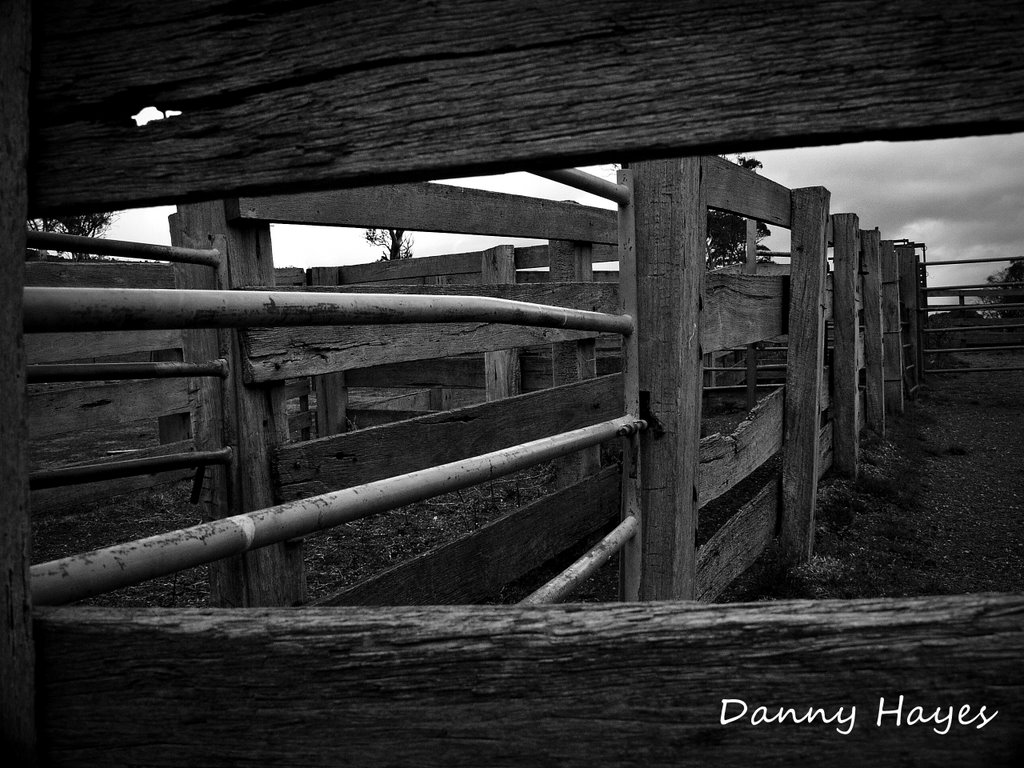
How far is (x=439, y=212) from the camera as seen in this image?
10.6 ft

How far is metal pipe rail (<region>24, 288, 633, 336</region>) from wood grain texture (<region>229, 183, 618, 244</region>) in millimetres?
975

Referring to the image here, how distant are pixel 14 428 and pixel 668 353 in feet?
5.27

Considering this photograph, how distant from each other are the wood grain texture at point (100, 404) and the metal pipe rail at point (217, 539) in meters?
3.06

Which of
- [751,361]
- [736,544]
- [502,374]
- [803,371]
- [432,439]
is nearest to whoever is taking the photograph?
[432,439]

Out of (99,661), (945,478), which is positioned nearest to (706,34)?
(99,661)

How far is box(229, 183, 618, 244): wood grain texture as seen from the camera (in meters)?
2.41

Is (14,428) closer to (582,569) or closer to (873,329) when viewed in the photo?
(582,569)

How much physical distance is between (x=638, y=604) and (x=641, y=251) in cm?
143

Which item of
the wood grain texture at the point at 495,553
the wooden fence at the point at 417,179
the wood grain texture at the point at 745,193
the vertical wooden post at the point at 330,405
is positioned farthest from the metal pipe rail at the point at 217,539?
the vertical wooden post at the point at 330,405

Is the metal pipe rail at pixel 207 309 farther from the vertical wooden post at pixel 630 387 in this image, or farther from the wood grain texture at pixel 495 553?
the wood grain texture at pixel 495 553

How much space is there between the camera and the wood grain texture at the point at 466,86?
0.70 meters

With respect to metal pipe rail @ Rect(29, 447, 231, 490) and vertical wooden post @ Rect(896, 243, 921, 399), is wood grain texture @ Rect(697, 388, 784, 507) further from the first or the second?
vertical wooden post @ Rect(896, 243, 921, 399)

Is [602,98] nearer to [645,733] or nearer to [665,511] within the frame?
[645,733]

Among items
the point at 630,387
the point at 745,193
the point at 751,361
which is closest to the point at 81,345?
the point at 630,387
